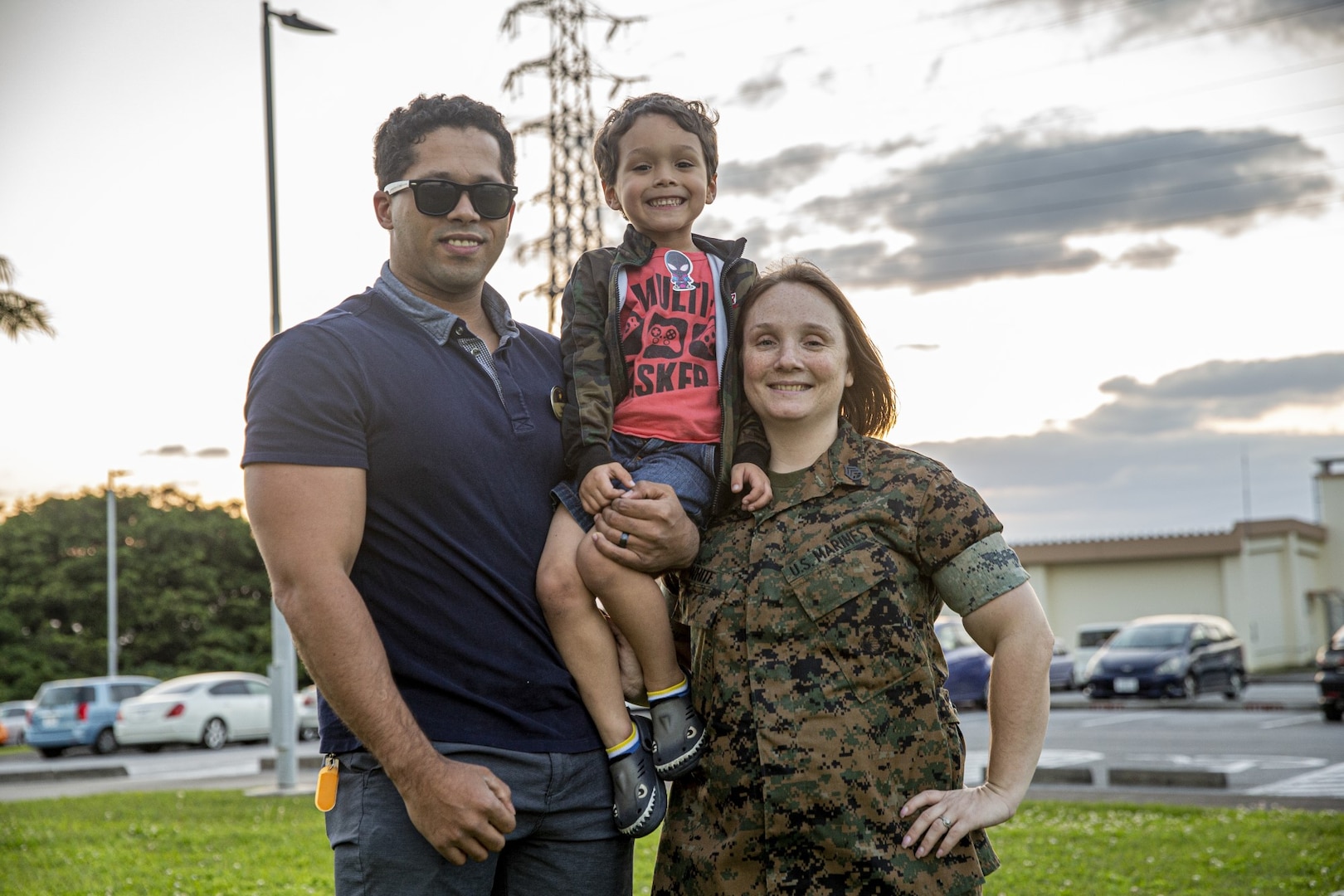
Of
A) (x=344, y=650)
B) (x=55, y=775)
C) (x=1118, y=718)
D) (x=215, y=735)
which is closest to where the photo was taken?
(x=344, y=650)

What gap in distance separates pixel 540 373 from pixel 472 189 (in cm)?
49

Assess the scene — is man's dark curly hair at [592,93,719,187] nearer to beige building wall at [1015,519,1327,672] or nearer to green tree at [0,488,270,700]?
beige building wall at [1015,519,1327,672]

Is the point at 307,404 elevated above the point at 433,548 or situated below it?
above

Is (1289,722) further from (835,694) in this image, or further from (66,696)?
(66,696)

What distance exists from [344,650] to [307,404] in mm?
534

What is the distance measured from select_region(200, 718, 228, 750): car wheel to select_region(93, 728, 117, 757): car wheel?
5.59 ft

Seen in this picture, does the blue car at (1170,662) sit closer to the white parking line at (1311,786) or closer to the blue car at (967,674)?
the blue car at (967,674)

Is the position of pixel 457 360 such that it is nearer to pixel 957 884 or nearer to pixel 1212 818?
pixel 957 884

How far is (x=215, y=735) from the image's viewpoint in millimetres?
23188

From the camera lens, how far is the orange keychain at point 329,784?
2.71 meters

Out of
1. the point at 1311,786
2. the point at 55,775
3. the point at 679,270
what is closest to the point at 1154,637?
the point at 1311,786

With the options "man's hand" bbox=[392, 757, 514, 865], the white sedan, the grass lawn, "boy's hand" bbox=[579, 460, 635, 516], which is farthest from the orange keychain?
the white sedan

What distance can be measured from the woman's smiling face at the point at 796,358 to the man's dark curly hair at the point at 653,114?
612 mm

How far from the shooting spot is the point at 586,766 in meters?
2.80
